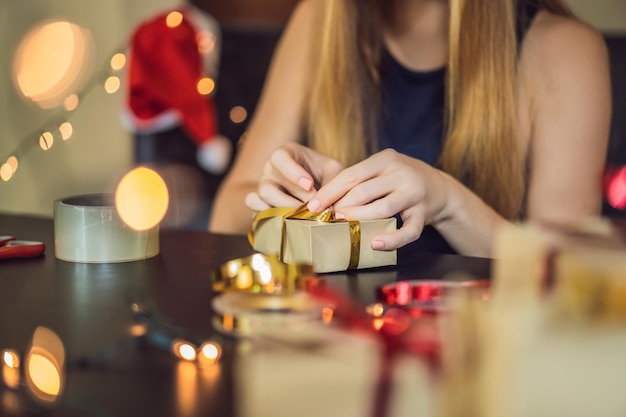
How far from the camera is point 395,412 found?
1.08ft

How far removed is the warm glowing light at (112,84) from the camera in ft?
8.12

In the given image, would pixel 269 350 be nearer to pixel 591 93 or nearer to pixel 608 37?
pixel 591 93

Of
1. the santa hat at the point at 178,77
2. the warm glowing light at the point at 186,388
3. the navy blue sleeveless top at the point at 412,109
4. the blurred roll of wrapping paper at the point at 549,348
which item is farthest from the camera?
the santa hat at the point at 178,77

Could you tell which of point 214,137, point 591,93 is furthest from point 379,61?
point 214,137

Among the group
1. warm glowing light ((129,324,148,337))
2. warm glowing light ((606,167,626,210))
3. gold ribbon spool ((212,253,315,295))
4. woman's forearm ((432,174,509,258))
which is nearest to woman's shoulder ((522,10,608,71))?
woman's forearm ((432,174,509,258))

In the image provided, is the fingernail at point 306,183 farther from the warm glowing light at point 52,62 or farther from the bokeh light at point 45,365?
the warm glowing light at point 52,62

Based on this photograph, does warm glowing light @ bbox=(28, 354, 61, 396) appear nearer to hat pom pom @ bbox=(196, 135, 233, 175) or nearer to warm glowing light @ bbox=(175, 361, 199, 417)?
warm glowing light @ bbox=(175, 361, 199, 417)

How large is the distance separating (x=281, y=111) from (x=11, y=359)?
1.15 meters

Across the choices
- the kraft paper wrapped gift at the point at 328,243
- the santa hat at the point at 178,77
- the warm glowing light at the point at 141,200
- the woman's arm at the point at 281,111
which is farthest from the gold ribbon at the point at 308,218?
the santa hat at the point at 178,77

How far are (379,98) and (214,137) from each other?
2.87 ft

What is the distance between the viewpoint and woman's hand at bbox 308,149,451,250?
0.80m

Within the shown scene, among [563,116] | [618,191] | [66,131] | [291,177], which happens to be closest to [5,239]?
[291,177]

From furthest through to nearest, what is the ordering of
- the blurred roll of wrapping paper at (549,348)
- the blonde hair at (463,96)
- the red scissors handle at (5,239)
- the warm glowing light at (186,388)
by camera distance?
the blonde hair at (463,96), the red scissors handle at (5,239), the warm glowing light at (186,388), the blurred roll of wrapping paper at (549,348)

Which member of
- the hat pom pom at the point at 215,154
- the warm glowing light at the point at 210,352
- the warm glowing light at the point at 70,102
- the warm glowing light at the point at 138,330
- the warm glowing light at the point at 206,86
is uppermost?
the warm glowing light at the point at 206,86
